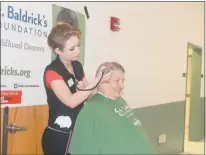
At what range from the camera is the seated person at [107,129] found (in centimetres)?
183

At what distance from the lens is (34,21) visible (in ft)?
7.09

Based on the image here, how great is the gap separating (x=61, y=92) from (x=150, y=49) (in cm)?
194

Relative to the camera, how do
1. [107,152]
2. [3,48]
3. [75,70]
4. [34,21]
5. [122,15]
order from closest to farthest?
[107,152] → [3,48] → [34,21] → [75,70] → [122,15]

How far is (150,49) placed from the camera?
12.4 feet

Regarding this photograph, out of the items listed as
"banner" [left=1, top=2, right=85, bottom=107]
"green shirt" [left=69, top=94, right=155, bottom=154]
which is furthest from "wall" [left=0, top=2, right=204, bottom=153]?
"green shirt" [left=69, top=94, right=155, bottom=154]

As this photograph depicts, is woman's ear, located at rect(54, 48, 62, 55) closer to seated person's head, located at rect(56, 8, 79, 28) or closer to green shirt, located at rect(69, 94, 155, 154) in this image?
seated person's head, located at rect(56, 8, 79, 28)

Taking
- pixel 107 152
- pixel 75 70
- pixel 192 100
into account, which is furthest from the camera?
pixel 192 100

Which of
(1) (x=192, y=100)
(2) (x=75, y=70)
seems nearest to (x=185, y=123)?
(1) (x=192, y=100)

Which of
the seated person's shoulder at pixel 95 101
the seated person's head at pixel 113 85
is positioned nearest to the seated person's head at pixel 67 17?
the seated person's head at pixel 113 85

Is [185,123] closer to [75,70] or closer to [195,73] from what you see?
[195,73]

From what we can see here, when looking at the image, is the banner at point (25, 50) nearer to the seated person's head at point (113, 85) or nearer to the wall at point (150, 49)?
the wall at point (150, 49)

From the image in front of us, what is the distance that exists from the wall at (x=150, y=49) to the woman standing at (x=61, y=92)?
14.3 inches

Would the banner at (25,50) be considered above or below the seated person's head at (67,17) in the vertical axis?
below

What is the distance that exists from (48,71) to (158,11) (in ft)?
7.44
